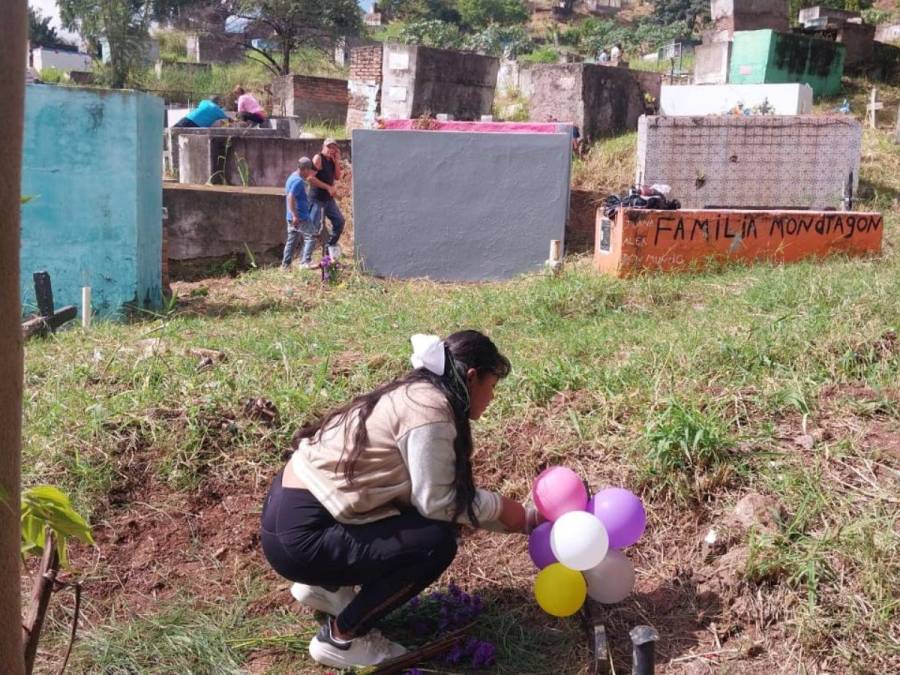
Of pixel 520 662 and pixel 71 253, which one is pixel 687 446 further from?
pixel 71 253

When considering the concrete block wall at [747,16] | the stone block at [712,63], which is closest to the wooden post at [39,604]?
the stone block at [712,63]

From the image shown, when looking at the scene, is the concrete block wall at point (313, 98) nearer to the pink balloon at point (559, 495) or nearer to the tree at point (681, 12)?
the pink balloon at point (559, 495)

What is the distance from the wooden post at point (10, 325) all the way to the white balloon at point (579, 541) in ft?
5.77

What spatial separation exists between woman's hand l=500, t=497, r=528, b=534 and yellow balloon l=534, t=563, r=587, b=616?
0.19 meters

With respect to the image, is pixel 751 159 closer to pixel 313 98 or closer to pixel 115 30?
pixel 313 98

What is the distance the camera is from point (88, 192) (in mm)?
8367

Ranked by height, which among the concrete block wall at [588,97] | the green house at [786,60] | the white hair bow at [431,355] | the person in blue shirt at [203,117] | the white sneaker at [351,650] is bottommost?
the white sneaker at [351,650]

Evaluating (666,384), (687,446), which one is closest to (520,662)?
(687,446)

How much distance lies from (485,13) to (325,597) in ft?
193

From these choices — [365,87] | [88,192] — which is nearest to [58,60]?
[365,87]

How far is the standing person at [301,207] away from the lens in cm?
1042

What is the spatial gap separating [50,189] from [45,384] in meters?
3.78

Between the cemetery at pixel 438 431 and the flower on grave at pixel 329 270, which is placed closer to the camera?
the cemetery at pixel 438 431

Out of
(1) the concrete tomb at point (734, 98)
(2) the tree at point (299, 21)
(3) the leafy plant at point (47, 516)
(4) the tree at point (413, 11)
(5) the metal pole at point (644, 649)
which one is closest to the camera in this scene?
(3) the leafy plant at point (47, 516)
